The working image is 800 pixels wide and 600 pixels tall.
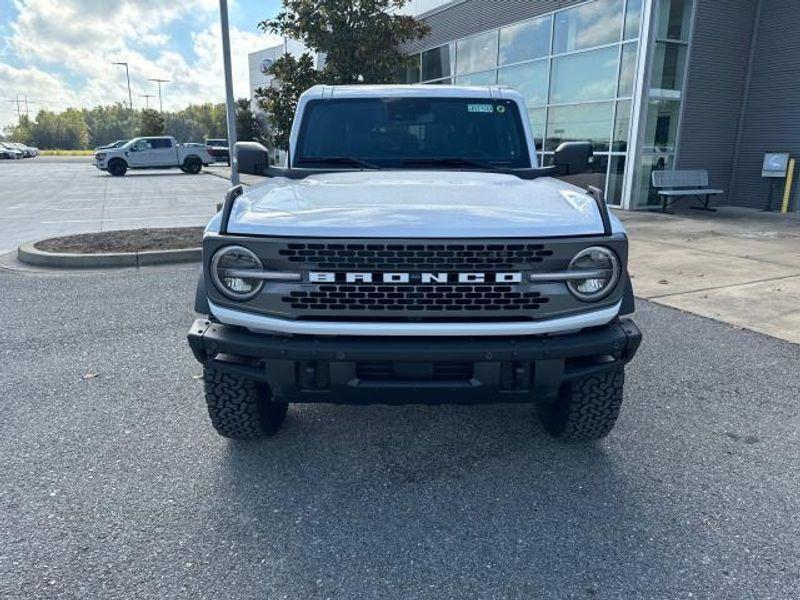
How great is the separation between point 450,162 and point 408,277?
1587 mm

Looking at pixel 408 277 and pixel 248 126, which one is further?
pixel 248 126

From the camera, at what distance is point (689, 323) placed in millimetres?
5238

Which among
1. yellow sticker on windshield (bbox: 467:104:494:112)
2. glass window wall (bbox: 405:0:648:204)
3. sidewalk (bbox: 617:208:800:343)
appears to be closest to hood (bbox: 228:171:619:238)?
yellow sticker on windshield (bbox: 467:104:494:112)

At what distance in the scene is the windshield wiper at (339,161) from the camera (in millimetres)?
3697

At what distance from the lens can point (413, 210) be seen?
2.49 m

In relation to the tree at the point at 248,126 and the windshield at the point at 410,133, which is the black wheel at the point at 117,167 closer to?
the tree at the point at 248,126

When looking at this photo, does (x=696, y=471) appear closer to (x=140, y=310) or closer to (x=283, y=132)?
(x=140, y=310)

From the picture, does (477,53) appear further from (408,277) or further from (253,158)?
(408,277)

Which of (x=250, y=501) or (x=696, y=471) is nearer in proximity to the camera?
(x=250, y=501)

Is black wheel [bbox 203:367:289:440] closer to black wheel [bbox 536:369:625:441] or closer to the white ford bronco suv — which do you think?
the white ford bronco suv

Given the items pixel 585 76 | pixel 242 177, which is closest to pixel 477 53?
pixel 585 76

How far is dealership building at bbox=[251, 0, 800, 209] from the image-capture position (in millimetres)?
12477

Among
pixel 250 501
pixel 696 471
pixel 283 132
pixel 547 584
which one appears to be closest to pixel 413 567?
pixel 547 584

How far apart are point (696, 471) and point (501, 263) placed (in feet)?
5.05
